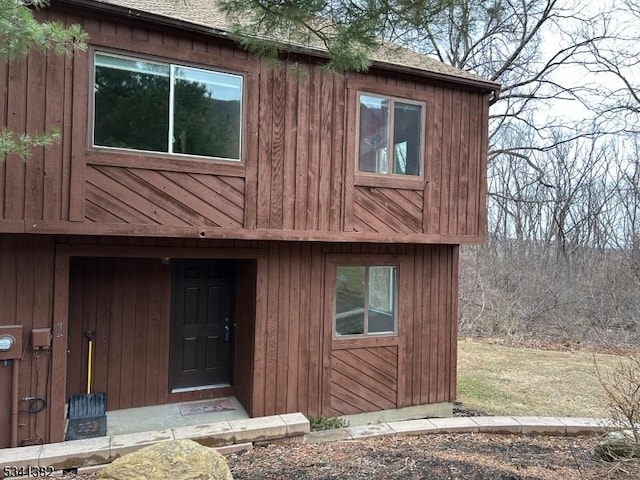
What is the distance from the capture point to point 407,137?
6.53 meters

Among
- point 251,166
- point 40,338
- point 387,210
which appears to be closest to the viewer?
point 40,338

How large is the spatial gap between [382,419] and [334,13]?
543 centimetres

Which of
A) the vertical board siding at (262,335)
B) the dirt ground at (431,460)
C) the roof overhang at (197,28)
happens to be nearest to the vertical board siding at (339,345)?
the vertical board siding at (262,335)

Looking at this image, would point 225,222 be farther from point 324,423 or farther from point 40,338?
point 324,423

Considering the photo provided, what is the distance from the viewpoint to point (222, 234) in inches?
208

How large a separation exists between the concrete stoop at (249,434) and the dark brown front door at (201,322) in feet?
6.00

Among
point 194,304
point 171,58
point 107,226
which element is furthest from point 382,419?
point 171,58

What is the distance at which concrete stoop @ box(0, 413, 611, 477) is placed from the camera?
4.10 m

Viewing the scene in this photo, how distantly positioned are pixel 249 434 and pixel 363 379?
235 centimetres

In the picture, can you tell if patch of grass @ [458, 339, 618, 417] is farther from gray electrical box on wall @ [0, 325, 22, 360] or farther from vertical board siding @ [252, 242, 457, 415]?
gray electrical box on wall @ [0, 325, 22, 360]

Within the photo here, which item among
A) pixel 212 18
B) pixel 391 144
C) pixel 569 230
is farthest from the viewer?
pixel 569 230

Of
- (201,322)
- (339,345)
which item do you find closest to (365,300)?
(339,345)

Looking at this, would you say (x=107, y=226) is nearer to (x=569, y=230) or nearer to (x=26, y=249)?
(x=26, y=249)

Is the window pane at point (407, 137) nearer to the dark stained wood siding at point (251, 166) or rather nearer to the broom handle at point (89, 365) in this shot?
the dark stained wood siding at point (251, 166)
